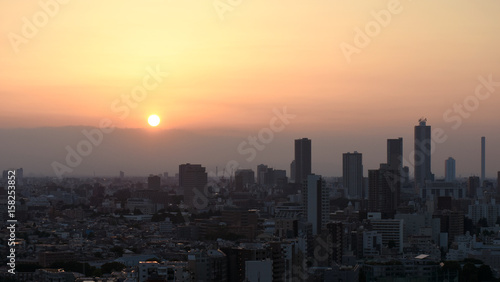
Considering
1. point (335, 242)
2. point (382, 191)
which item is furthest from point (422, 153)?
point (335, 242)

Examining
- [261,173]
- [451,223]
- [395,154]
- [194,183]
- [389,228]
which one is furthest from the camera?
[261,173]

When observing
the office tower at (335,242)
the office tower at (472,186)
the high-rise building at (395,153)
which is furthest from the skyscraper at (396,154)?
the office tower at (335,242)

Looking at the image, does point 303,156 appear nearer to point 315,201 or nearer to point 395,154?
point 395,154

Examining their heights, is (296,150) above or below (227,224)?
above

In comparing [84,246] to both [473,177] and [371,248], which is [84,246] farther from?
[473,177]

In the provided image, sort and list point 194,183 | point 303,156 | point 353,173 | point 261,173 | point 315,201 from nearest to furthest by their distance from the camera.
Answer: point 315,201 → point 194,183 → point 303,156 → point 353,173 → point 261,173

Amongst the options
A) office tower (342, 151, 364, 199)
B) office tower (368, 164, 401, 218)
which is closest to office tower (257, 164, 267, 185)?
office tower (342, 151, 364, 199)

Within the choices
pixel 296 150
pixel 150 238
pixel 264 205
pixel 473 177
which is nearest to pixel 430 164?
pixel 473 177
